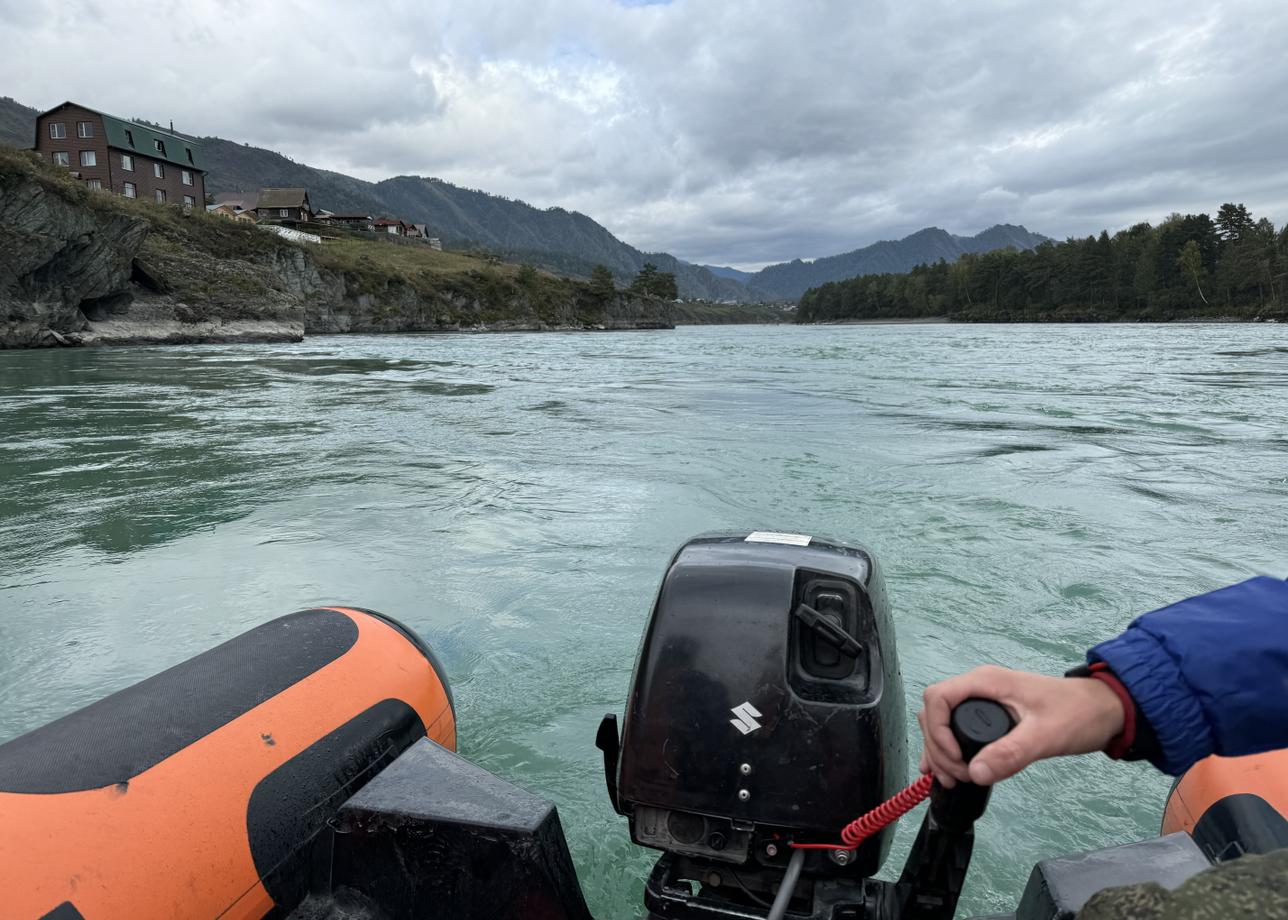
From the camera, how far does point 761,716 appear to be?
1.90 meters

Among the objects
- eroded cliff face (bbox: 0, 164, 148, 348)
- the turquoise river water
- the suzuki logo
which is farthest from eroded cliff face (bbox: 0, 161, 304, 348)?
the suzuki logo

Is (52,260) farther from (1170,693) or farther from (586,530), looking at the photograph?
(1170,693)

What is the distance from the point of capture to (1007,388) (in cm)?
1845

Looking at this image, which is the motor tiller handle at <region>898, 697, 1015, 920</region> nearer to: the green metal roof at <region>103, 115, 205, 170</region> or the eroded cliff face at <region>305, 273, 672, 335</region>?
the eroded cliff face at <region>305, 273, 672, 335</region>

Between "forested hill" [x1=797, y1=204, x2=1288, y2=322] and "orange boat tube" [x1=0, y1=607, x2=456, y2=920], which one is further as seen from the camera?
"forested hill" [x1=797, y1=204, x2=1288, y2=322]

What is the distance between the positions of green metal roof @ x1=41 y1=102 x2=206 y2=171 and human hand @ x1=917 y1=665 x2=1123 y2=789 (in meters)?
83.2

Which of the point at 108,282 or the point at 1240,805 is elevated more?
the point at 108,282

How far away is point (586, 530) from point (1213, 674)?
234 inches

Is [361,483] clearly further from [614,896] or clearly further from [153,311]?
[153,311]

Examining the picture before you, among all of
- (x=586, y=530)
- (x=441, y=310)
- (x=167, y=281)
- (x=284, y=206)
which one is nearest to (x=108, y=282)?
(x=167, y=281)

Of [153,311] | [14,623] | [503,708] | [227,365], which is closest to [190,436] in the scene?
[14,623]

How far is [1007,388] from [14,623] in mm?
18699

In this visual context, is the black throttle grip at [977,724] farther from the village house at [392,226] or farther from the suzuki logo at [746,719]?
the village house at [392,226]

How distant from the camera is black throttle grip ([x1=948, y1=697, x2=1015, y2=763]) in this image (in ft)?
3.56
